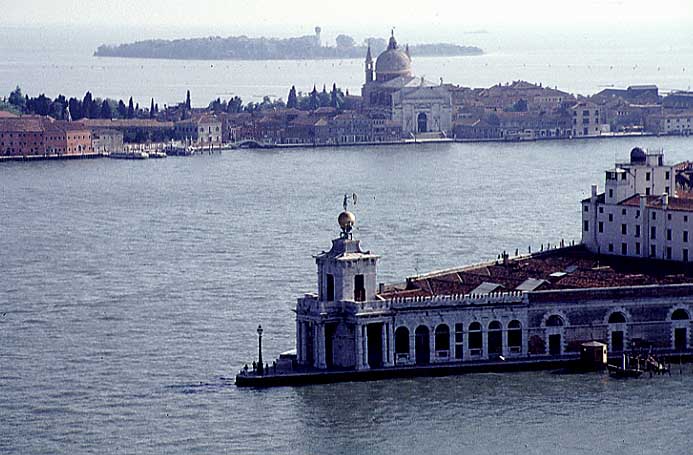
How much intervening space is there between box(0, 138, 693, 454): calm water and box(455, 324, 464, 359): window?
53 cm

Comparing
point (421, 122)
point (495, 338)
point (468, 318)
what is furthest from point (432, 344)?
point (421, 122)

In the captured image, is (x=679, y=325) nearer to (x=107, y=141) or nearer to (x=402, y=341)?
(x=402, y=341)

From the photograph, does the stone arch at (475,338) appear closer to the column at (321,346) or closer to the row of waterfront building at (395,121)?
the column at (321,346)

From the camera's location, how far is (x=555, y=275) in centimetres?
3158

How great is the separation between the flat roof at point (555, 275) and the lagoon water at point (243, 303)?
5.69ft

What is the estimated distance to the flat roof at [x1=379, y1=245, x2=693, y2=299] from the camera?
101ft

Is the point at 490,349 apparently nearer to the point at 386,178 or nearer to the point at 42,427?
the point at 42,427

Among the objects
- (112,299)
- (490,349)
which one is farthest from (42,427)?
(112,299)

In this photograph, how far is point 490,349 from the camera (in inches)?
1170

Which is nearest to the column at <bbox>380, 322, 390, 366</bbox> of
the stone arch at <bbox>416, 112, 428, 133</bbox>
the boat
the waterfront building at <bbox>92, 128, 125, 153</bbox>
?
the boat

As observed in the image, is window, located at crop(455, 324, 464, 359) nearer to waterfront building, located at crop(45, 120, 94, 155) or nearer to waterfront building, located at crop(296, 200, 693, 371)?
waterfront building, located at crop(296, 200, 693, 371)

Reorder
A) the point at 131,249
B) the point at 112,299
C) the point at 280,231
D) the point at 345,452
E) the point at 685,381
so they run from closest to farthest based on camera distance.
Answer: the point at 345,452, the point at 685,381, the point at 112,299, the point at 131,249, the point at 280,231

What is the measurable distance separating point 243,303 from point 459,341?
19.8 feet

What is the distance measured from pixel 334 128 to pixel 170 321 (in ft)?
173
